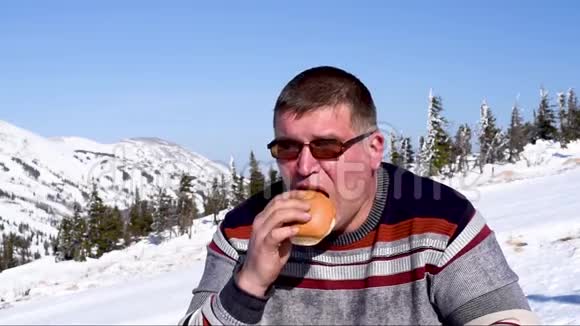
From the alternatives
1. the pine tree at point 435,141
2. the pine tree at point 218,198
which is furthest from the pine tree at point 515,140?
the pine tree at point 218,198

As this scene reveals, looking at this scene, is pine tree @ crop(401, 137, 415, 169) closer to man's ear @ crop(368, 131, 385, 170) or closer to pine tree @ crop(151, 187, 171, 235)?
pine tree @ crop(151, 187, 171, 235)

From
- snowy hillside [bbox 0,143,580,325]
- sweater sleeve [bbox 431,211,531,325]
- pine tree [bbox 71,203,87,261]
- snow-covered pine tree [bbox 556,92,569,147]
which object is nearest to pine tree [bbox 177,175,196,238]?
pine tree [bbox 71,203,87,261]

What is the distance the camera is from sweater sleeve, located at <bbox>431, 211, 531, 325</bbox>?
7.70 ft

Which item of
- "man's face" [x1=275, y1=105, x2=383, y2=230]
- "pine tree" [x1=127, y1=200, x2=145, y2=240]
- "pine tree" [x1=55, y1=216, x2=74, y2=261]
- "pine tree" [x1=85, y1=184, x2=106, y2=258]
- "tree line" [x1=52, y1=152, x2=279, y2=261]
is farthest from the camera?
"pine tree" [x1=127, y1=200, x2=145, y2=240]

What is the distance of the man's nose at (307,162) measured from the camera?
2.58 meters

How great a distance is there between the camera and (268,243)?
2.37 meters

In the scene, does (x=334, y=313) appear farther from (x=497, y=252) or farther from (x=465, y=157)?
(x=465, y=157)

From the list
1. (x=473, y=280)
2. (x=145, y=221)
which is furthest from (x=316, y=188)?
(x=145, y=221)

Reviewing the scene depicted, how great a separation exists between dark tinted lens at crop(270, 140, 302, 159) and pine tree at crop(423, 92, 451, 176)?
194 ft

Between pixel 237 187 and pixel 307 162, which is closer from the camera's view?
pixel 307 162

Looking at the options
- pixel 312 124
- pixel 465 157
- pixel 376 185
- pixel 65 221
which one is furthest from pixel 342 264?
pixel 65 221

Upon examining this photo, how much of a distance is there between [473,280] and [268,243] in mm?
829

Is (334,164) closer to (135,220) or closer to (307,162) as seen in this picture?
(307,162)

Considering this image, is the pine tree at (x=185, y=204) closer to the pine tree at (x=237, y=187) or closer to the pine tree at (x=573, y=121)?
the pine tree at (x=237, y=187)
